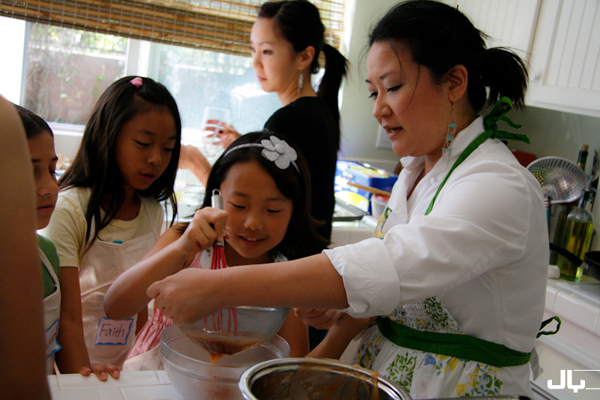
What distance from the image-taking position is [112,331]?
121 centimetres

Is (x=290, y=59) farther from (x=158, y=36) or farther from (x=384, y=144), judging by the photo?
(x=384, y=144)

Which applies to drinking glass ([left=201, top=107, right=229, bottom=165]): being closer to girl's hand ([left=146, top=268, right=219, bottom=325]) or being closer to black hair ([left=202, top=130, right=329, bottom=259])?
black hair ([left=202, top=130, right=329, bottom=259])

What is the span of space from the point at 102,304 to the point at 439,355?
838 mm

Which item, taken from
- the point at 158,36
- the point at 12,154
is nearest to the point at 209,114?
the point at 158,36

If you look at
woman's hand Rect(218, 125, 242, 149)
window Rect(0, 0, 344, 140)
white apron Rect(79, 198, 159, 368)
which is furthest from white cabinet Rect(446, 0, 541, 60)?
white apron Rect(79, 198, 159, 368)

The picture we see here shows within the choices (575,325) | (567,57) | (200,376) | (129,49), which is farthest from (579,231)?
(129,49)

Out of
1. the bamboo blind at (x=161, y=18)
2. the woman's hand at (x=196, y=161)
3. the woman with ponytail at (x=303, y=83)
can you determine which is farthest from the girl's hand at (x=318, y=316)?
the bamboo blind at (x=161, y=18)

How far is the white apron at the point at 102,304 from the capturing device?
1218mm

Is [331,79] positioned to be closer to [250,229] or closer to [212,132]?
[212,132]

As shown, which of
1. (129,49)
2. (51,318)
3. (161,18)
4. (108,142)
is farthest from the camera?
(129,49)

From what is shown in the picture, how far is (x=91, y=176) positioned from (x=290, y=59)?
2.66 ft

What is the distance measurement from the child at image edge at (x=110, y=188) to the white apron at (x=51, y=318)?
0.15m

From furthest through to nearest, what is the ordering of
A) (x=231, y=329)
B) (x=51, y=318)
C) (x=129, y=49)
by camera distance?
(x=129, y=49) < (x=51, y=318) < (x=231, y=329)

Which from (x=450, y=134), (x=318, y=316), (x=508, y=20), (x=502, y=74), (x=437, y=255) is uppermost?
(x=508, y=20)
